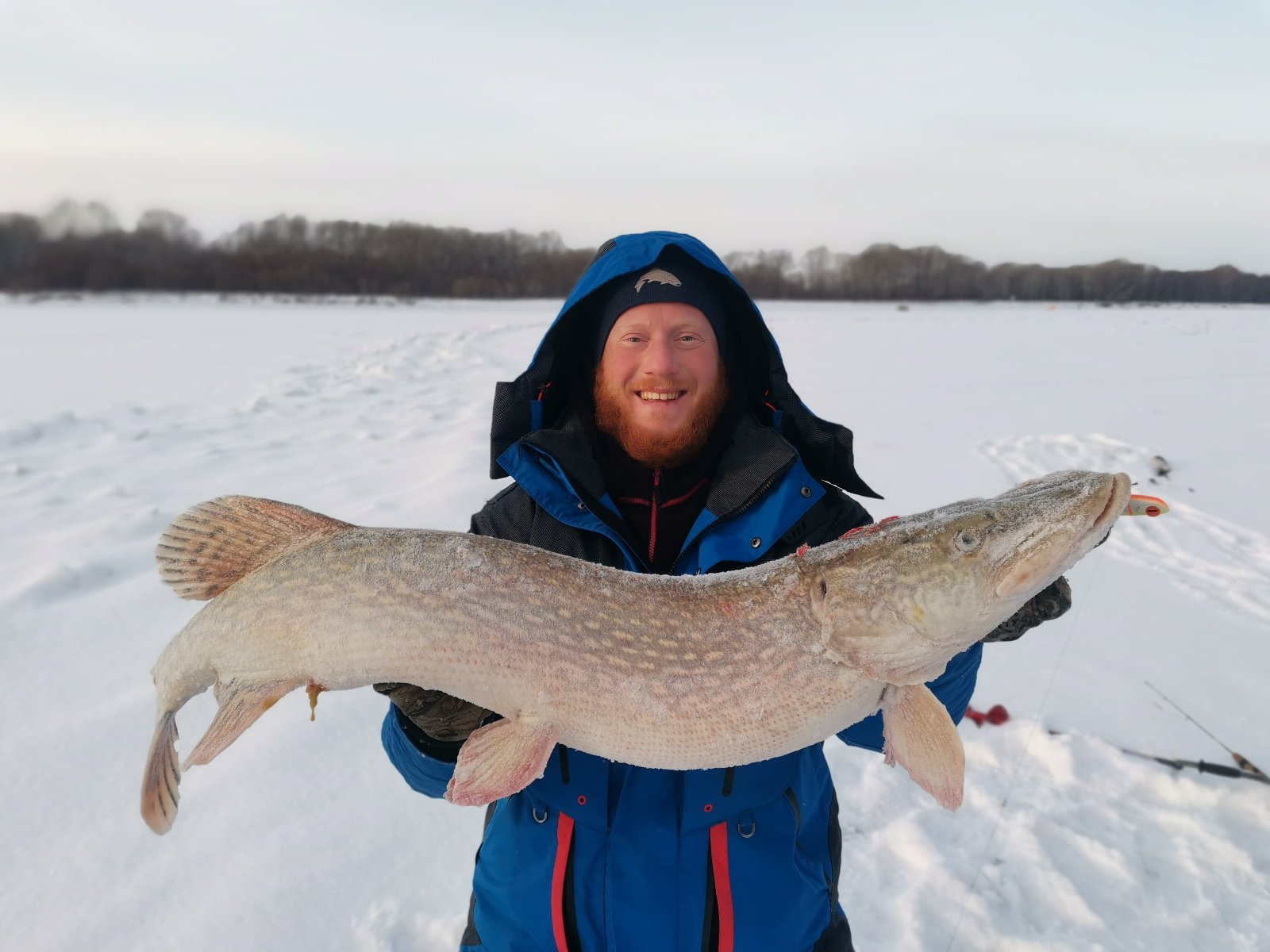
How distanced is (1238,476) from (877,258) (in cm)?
6009

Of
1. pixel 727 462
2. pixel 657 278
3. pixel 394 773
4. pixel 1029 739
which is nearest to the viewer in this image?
pixel 727 462

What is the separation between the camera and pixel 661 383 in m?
1.85

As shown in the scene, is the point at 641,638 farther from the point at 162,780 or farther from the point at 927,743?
the point at 162,780

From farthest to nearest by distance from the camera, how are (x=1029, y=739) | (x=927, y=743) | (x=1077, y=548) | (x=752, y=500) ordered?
(x=1029, y=739)
(x=752, y=500)
(x=927, y=743)
(x=1077, y=548)

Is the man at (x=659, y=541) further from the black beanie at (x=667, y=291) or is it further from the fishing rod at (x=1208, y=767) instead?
the fishing rod at (x=1208, y=767)

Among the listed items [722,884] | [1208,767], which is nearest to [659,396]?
[722,884]

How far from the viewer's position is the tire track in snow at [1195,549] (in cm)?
323

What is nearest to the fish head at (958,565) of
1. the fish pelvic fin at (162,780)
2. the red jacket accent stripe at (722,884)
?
the red jacket accent stripe at (722,884)

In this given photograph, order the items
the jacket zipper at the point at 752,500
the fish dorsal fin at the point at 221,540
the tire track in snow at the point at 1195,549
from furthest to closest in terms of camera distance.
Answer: the tire track in snow at the point at 1195,549
the jacket zipper at the point at 752,500
the fish dorsal fin at the point at 221,540

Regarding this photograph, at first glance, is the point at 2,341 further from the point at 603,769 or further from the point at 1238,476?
the point at 1238,476

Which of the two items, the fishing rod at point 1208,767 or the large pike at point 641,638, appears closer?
the large pike at point 641,638

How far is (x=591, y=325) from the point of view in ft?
7.15

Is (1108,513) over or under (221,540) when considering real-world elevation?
over

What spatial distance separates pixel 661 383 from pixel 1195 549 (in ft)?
11.6
